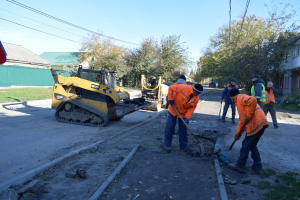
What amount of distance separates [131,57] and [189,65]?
912 cm

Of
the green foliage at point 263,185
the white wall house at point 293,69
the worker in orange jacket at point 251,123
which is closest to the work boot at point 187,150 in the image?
the worker in orange jacket at point 251,123

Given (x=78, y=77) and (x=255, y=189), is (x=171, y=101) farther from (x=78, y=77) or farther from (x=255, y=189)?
(x=78, y=77)

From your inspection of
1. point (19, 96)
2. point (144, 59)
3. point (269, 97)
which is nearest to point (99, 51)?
point (144, 59)

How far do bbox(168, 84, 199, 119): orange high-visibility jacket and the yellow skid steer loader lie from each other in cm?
306

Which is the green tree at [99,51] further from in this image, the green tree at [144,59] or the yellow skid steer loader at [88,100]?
the yellow skid steer loader at [88,100]

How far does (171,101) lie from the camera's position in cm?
569

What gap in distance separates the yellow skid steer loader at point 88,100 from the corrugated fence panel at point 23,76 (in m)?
16.9

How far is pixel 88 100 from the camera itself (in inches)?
346

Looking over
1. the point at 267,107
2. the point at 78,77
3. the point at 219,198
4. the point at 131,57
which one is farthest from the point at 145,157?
the point at 131,57

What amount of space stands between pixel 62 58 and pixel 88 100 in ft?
151

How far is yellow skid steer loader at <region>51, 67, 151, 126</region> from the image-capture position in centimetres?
859

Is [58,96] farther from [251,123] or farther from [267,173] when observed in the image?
[267,173]

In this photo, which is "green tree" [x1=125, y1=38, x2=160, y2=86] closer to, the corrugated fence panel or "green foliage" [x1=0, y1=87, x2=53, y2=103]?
the corrugated fence panel

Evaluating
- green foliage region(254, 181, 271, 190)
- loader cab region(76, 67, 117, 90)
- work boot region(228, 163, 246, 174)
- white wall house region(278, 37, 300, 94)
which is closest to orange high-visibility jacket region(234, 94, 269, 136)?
work boot region(228, 163, 246, 174)
